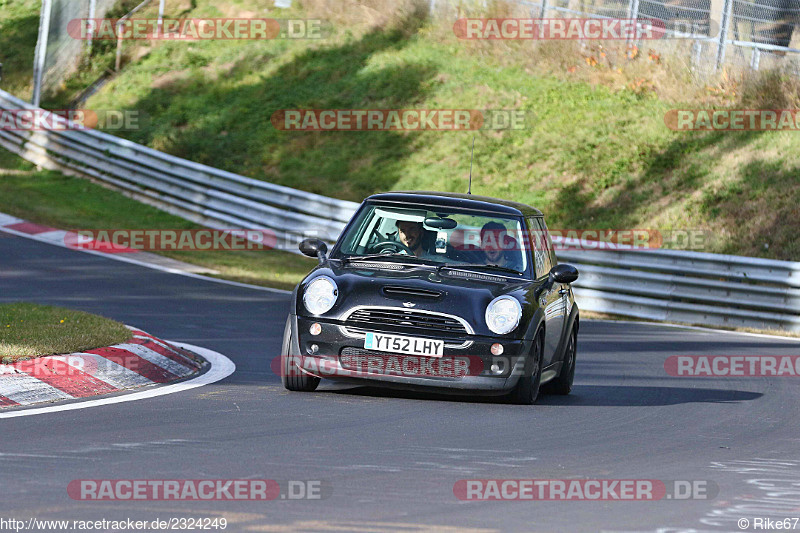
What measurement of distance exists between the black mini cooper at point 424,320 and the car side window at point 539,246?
7.6 inches

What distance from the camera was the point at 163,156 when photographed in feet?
80.9

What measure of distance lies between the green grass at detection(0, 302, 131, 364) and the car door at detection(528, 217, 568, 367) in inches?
117

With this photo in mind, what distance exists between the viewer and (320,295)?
27.0 feet

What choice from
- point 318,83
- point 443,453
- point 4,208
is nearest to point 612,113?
point 318,83

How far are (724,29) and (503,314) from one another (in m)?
18.3

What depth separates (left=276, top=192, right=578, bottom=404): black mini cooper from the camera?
26.4ft

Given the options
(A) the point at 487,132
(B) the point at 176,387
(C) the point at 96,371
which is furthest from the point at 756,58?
(C) the point at 96,371

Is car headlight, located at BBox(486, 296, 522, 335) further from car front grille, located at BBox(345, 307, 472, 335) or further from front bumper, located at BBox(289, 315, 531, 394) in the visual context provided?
car front grille, located at BBox(345, 307, 472, 335)

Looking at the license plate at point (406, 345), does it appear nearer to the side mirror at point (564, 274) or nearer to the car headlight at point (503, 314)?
the car headlight at point (503, 314)

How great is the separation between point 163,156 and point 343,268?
659 inches

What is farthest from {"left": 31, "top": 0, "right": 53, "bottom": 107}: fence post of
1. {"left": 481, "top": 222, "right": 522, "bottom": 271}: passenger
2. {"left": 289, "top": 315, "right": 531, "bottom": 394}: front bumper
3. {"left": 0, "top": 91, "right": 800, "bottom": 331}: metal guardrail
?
{"left": 289, "top": 315, "right": 531, "bottom": 394}: front bumper

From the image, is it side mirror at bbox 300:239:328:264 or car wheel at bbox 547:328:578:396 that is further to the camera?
car wheel at bbox 547:328:578:396

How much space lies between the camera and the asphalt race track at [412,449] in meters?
5.00

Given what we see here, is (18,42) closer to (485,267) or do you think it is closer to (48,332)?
(48,332)
